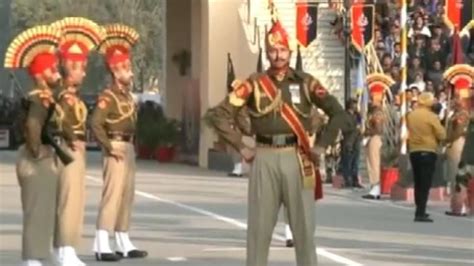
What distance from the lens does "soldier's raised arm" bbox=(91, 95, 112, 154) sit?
16.8 m

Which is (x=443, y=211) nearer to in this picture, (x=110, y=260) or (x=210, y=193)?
(x=210, y=193)

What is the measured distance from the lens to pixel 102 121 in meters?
16.8

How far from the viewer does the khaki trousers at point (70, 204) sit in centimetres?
1545

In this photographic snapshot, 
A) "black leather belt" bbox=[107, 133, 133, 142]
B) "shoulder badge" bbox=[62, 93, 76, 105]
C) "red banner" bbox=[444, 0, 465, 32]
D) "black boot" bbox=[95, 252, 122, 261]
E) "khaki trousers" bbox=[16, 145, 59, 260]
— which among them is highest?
"red banner" bbox=[444, 0, 465, 32]

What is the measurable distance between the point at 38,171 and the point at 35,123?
463 mm

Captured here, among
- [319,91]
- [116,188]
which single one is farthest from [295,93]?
[116,188]

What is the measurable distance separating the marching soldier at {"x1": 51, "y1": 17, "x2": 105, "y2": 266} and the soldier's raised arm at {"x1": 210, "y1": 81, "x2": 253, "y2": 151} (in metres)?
2.94

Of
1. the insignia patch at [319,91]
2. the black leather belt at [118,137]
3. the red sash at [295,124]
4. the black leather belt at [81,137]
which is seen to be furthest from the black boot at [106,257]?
the insignia patch at [319,91]

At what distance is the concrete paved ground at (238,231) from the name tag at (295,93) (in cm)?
418

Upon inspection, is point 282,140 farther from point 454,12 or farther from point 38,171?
point 454,12

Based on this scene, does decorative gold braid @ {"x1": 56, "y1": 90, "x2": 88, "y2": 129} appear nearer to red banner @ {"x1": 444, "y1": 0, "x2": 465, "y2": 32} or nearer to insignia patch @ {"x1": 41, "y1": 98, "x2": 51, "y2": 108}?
insignia patch @ {"x1": 41, "y1": 98, "x2": 51, "y2": 108}

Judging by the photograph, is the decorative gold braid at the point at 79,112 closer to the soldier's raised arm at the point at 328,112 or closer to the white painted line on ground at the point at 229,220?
the white painted line on ground at the point at 229,220

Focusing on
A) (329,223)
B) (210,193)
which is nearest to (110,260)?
(329,223)

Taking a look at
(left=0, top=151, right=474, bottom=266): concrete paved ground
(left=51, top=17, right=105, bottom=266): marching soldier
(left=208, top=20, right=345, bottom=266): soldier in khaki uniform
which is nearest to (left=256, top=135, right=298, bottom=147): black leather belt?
(left=208, top=20, right=345, bottom=266): soldier in khaki uniform
